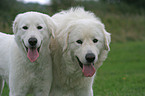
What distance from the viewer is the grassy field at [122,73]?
7.13m

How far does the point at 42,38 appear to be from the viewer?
4.53 m

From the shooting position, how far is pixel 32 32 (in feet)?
14.4

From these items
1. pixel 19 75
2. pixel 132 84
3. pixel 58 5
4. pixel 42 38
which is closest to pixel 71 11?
pixel 42 38

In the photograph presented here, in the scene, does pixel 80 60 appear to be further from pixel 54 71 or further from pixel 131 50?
pixel 131 50

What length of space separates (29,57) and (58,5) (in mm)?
16991

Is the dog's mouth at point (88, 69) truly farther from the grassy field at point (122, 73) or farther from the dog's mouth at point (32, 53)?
the grassy field at point (122, 73)

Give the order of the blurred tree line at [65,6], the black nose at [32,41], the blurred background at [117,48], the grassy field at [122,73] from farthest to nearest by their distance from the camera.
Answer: the blurred tree line at [65,6], the blurred background at [117,48], the grassy field at [122,73], the black nose at [32,41]

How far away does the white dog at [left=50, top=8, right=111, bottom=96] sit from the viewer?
4.56m

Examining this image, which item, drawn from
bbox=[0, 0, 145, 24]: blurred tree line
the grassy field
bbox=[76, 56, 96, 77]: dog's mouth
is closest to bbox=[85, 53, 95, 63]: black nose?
bbox=[76, 56, 96, 77]: dog's mouth

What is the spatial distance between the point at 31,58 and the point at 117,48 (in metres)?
13.4

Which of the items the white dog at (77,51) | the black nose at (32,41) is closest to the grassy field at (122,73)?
the white dog at (77,51)

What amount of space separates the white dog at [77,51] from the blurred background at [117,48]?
1.83 m

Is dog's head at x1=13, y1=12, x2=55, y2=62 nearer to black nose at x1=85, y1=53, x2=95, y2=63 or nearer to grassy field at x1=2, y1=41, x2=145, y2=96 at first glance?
black nose at x1=85, y1=53, x2=95, y2=63

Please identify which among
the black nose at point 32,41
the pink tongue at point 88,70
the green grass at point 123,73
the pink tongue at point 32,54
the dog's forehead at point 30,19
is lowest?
the green grass at point 123,73
